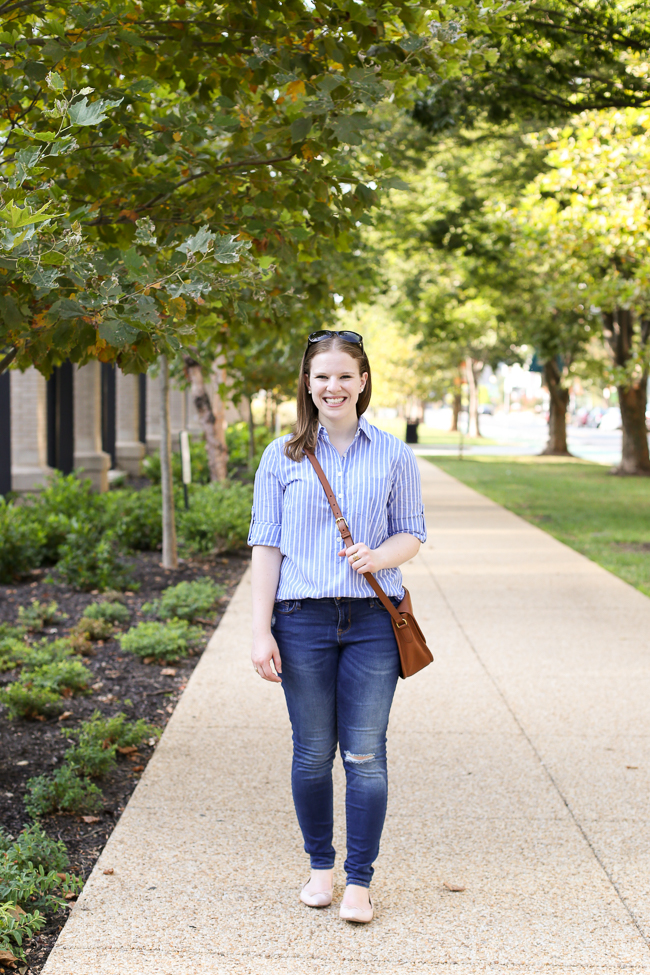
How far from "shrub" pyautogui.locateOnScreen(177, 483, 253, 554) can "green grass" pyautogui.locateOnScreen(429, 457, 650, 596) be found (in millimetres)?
4080

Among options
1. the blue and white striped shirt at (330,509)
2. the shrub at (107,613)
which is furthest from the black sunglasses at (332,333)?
the shrub at (107,613)

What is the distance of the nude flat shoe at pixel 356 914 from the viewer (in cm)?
318

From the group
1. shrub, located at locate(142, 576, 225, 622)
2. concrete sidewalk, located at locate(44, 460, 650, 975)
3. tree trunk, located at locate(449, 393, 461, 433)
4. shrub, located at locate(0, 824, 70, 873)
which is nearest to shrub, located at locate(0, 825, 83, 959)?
shrub, located at locate(0, 824, 70, 873)

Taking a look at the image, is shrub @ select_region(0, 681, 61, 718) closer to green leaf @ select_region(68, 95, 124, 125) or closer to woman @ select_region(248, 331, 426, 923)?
woman @ select_region(248, 331, 426, 923)

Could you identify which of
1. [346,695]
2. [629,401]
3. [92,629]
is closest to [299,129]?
[346,695]

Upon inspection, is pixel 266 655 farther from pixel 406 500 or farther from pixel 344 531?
pixel 406 500

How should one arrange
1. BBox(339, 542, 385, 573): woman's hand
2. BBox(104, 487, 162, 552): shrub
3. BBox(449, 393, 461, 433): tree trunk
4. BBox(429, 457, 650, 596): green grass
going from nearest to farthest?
BBox(339, 542, 385, 573): woman's hand, BBox(104, 487, 162, 552): shrub, BBox(429, 457, 650, 596): green grass, BBox(449, 393, 461, 433): tree trunk

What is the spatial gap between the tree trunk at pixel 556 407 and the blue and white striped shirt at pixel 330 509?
96.2 ft

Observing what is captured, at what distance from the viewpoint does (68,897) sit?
347 centimetres

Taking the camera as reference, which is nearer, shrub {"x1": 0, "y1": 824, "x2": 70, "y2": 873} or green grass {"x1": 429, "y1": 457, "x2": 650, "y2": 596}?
shrub {"x1": 0, "y1": 824, "x2": 70, "y2": 873}

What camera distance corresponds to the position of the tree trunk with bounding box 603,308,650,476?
73.9 feet

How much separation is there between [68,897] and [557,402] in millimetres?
30871

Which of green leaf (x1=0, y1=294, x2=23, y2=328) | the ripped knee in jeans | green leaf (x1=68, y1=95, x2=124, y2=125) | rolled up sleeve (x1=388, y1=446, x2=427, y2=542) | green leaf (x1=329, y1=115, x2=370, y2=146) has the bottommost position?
the ripped knee in jeans

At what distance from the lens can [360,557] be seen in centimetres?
295
